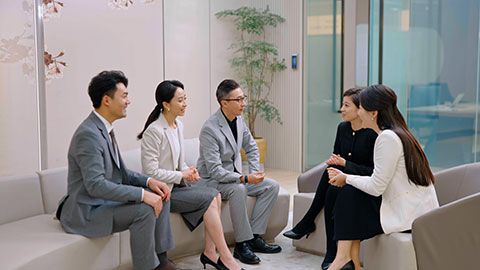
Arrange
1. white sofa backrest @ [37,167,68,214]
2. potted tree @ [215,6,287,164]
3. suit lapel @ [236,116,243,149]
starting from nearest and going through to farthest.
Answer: white sofa backrest @ [37,167,68,214], suit lapel @ [236,116,243,149], potted tree @ [215,6,287,164]

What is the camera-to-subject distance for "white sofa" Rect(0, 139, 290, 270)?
2.84 meters

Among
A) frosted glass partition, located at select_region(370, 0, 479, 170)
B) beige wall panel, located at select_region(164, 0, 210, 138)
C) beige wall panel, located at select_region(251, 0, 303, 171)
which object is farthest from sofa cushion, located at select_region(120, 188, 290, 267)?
beige wall panel, located at select_region(251, 0, 303, 171)

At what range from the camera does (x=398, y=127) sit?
120 inches

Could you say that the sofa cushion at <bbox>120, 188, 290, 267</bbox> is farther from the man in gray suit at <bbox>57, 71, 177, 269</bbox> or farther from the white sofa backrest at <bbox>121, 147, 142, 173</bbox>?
the white sofa backrest at <bbox>121, 147, 142, 173</bbox>

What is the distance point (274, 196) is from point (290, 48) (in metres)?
3.44

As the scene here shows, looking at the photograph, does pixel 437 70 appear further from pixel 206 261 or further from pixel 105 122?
pixel 105 122

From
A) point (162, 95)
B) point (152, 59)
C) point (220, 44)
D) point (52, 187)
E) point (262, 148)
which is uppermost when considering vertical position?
point (220, 44)

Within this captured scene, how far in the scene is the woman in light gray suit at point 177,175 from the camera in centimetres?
359

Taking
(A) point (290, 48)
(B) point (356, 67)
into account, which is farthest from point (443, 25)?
(A) point (290, 48)

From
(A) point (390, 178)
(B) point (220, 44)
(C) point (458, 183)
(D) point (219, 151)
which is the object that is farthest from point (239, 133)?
(B) point (220, 44)

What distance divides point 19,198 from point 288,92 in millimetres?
4410

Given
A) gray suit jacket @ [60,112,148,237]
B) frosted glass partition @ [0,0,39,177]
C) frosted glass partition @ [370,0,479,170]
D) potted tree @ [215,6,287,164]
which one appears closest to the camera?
gray suit jacket @ [60,112,148,237]

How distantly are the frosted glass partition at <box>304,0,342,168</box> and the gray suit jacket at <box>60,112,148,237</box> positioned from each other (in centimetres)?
417

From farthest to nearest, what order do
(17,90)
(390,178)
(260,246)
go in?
1. (17,90)
2. (260,246)
3. (390,178)
